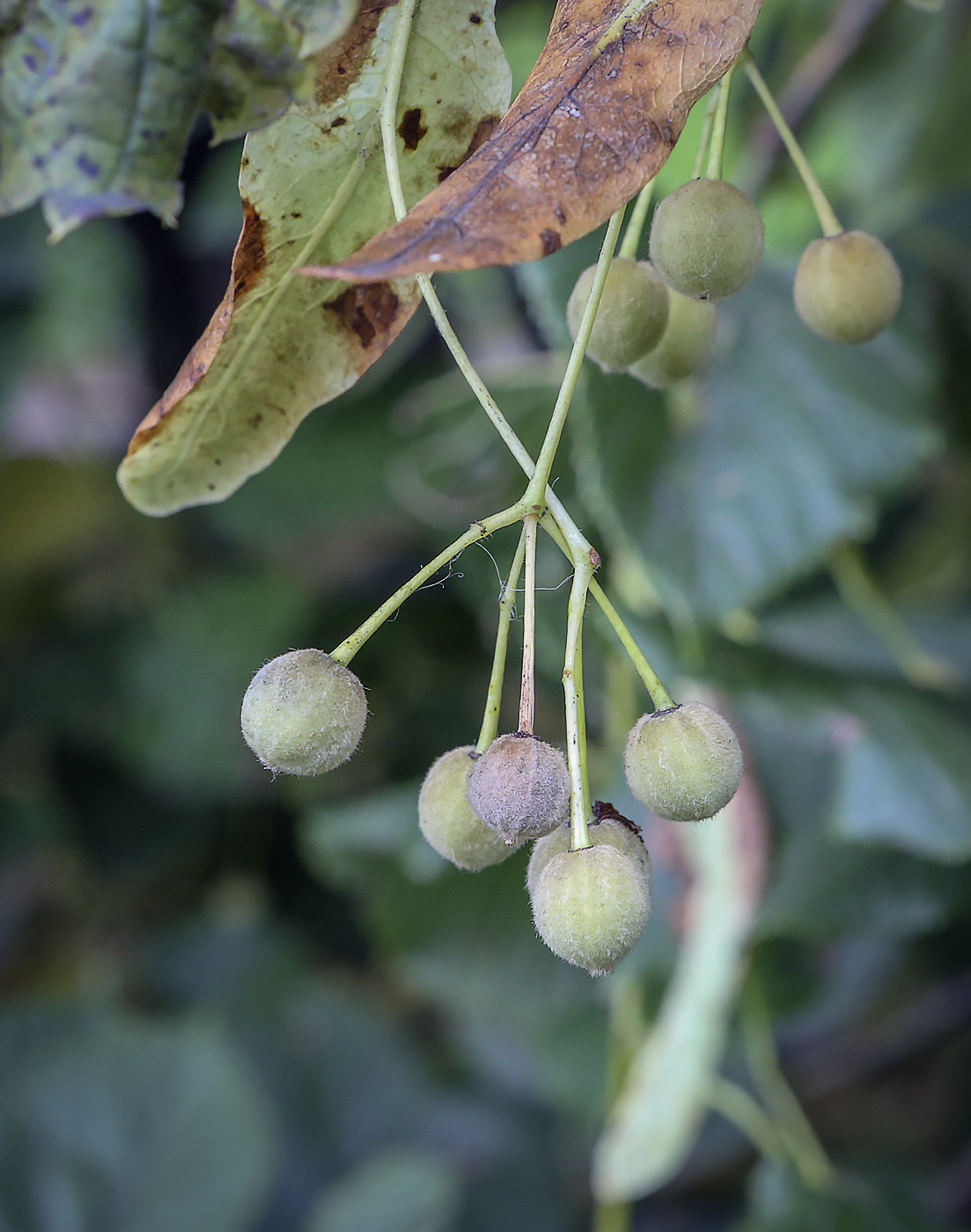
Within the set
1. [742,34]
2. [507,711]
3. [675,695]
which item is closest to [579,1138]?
Result: [507,711]

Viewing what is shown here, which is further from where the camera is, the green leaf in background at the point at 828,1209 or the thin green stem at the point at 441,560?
the green leaf in background at the point at 828,1209

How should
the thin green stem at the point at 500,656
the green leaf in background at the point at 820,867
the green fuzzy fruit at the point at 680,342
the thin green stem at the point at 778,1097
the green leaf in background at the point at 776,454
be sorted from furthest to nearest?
the thin green stem at the point at 778,1097 < the green leaf in background at the point at 820,867 < the green leaf in background at the point at 776,454 < the green fuzzy fruit at the point at 680,342 < the thin green stem at the point at 500,656

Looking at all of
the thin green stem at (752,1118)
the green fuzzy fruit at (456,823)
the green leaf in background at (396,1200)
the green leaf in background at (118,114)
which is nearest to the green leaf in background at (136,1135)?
the green leaf in background at (396,1200)

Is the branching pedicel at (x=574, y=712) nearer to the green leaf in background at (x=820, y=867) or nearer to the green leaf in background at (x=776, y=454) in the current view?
the green leaf in background at (x=776, y=454)

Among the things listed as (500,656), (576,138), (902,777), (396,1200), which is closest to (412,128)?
(576,138)

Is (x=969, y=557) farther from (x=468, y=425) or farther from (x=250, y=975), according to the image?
(x=250, y=975)

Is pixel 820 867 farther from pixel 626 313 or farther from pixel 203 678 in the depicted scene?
pixel 203 678
